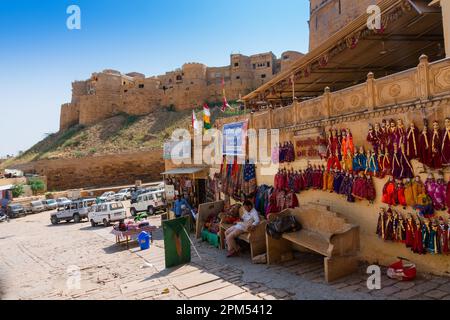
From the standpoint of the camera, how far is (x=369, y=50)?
34.1 feet

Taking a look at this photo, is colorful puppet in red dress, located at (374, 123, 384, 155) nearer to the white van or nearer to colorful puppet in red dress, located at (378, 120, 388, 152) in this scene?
colorful puppet in red dress, located at (378, 120, 388, 152)

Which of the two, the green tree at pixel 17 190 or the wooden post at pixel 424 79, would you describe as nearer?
the wooden post at pixel 424 79

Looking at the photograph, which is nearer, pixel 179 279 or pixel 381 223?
pixel 381 223

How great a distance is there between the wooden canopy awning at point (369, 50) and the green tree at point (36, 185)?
3130 centimetres

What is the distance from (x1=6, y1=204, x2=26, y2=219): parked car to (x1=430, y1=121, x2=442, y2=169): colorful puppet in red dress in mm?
30339

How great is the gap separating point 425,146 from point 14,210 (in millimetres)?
30243

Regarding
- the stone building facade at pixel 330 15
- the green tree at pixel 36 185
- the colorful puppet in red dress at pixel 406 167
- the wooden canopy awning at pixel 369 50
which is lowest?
the green tree at pixel 36 185

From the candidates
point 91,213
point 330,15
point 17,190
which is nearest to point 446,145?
point 91,213

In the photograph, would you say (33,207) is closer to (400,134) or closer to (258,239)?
(258,239)

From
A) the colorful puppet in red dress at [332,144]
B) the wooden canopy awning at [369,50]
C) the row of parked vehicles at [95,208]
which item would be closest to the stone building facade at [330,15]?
the wooden canopy awning at [369,50]

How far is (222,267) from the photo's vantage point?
311 inches

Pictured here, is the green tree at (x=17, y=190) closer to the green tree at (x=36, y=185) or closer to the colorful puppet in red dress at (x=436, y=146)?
the green tree at (x=36, y=185)

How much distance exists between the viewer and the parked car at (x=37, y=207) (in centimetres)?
2882
